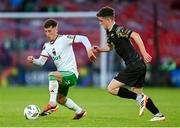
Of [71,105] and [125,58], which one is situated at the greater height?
[125,58]

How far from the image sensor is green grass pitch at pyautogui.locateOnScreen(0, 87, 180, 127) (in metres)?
11.6

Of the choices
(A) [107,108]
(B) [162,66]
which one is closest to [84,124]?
(A) [107,108]

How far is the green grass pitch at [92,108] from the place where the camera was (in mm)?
11594

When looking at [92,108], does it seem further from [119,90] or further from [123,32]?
[123,32]

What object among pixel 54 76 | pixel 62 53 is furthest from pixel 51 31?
pixel 54 76

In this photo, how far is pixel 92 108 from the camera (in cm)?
1562

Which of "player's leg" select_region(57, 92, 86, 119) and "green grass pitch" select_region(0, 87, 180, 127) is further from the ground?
"player's leg" select_region(57, 92, 86, 119)

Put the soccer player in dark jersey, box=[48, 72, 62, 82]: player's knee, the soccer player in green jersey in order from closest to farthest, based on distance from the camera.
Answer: the soccer player in dark jersey → box=[48, 72, 62, 82]: player's knee → the soccer player in green jersey

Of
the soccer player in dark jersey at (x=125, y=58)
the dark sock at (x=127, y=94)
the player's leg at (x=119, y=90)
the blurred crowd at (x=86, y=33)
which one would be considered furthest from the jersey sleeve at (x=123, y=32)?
the blurred crowd at (x=86, y=33)

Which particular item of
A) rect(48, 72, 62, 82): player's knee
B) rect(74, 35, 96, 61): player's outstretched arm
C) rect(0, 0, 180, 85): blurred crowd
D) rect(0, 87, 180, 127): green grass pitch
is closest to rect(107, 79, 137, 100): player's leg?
rect(0, 87, 180, 127): green grass pitch

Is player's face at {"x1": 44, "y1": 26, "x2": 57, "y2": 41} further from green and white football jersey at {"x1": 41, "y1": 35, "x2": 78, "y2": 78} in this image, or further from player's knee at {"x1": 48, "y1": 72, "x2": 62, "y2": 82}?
player's knee at {"x1": 48, "y1": 72, "x2": 62, "y2": 82}

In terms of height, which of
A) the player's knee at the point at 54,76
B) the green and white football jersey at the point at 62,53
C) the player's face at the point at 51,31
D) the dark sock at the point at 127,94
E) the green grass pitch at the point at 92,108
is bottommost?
the green grass pitch at the point at 92,108

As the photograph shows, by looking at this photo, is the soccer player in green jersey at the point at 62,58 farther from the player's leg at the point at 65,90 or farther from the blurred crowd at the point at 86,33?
the blurred crowd at the point at 86,33

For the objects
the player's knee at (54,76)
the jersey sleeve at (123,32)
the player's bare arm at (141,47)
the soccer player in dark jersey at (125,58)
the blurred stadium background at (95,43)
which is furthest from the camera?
the blurred stadium background at (95,43)
